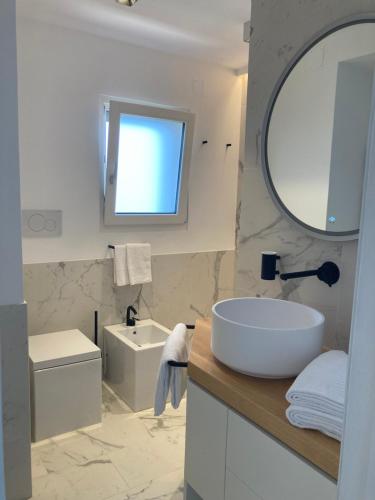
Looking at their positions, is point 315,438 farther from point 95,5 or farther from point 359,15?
point 95,5

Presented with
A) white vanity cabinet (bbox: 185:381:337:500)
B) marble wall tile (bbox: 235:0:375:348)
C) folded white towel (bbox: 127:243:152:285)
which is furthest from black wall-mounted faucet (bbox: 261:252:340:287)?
folded white towel (bbox: 127:243:152:285)

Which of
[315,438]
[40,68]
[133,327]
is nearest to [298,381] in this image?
[315,438]

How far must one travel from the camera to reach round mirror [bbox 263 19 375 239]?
1.37 metres

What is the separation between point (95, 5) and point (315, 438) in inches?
91.2

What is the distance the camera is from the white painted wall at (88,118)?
2498 millimetres

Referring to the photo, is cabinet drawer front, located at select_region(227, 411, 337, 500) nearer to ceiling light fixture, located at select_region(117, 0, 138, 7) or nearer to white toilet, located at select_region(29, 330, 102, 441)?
white toilet, located at select_region(29, 330, 102, 441)

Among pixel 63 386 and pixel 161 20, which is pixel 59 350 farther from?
pixel 161 20

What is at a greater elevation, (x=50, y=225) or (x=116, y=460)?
(x=50, y=225)

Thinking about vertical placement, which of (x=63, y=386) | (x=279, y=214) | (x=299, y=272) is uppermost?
(x=279, y=214)

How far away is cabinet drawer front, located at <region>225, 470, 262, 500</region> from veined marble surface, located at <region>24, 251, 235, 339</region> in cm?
180

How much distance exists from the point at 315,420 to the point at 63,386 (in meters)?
1.73

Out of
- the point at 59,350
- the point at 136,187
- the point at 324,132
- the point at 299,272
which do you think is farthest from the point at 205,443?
the point at 136,187

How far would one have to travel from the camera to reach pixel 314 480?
0.97 meters

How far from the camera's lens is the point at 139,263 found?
290 centimetres
